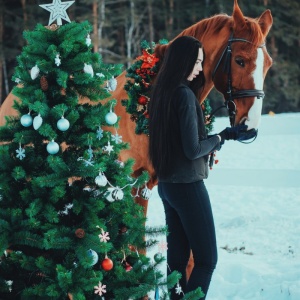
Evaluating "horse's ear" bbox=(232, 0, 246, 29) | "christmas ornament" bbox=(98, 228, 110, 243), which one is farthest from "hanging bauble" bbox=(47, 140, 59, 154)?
"horse's ear" bbox=(232, 0, 246, 29)

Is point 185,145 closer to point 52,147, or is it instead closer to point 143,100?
point 52,147

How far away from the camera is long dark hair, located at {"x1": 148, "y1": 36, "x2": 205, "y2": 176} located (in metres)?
2.91

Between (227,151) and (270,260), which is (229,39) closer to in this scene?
(270,260)

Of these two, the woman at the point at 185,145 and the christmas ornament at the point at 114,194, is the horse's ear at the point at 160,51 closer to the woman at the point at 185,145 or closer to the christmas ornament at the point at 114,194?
the woman at the point at 185,145

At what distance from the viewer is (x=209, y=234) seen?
2.99 metres

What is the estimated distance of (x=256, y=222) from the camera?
21.4 feet

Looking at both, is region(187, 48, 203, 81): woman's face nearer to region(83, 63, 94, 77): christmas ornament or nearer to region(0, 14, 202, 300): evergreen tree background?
region(0, 14, 202, 300): evergreen tree background

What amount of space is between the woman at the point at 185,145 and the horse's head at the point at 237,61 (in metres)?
0.56

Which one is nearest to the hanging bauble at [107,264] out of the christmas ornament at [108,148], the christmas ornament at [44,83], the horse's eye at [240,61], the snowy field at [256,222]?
the christmas ornament at [108,148]

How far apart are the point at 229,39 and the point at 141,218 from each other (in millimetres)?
1691

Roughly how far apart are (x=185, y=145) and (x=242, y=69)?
108 centimetres

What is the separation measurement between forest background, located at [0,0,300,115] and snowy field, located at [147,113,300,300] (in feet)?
48.9

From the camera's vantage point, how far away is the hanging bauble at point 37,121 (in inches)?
99.8

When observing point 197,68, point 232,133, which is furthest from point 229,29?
point 232,133
